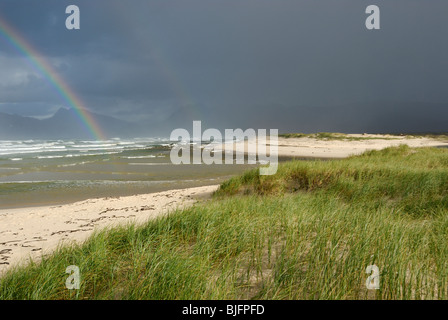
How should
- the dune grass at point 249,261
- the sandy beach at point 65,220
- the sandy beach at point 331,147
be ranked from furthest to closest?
1. the sandy beach at point 331,147
2. the sandy beach at point 65,220
3. the dune grass at point 249,261

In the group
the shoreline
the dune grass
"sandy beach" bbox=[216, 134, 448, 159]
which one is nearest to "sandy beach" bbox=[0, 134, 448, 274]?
the shoreline

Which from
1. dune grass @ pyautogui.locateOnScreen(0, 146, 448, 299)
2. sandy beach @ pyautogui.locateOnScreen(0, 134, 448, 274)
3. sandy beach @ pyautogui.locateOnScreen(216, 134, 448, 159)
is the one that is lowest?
sandy beach @ pyautogui.locateOnScreen(0, 134, 448, 274)

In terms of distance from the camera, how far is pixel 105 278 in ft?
10.1

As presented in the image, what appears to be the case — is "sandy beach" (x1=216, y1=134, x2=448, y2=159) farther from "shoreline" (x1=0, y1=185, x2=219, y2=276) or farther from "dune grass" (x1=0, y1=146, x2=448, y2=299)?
"dune grass" (x1=0, y1=146, x2=448, y2=299)

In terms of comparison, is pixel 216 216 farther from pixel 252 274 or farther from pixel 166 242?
pixel 252 274

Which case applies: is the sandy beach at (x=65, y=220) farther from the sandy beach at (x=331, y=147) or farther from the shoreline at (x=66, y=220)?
the sandy beach at (x=331, y=147)

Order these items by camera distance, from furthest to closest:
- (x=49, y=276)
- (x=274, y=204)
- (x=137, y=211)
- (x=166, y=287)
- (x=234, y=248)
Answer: (x=137, y=211) < (x=274, y=204) < (x=234, y=248) < (x=49, y=276) < (x=166, y=287)

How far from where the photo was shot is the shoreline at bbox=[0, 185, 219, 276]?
5646 mm

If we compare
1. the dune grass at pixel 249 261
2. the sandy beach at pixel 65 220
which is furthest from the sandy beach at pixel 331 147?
the dune grass at pixel 249 261

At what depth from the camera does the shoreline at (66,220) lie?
18.5ft
